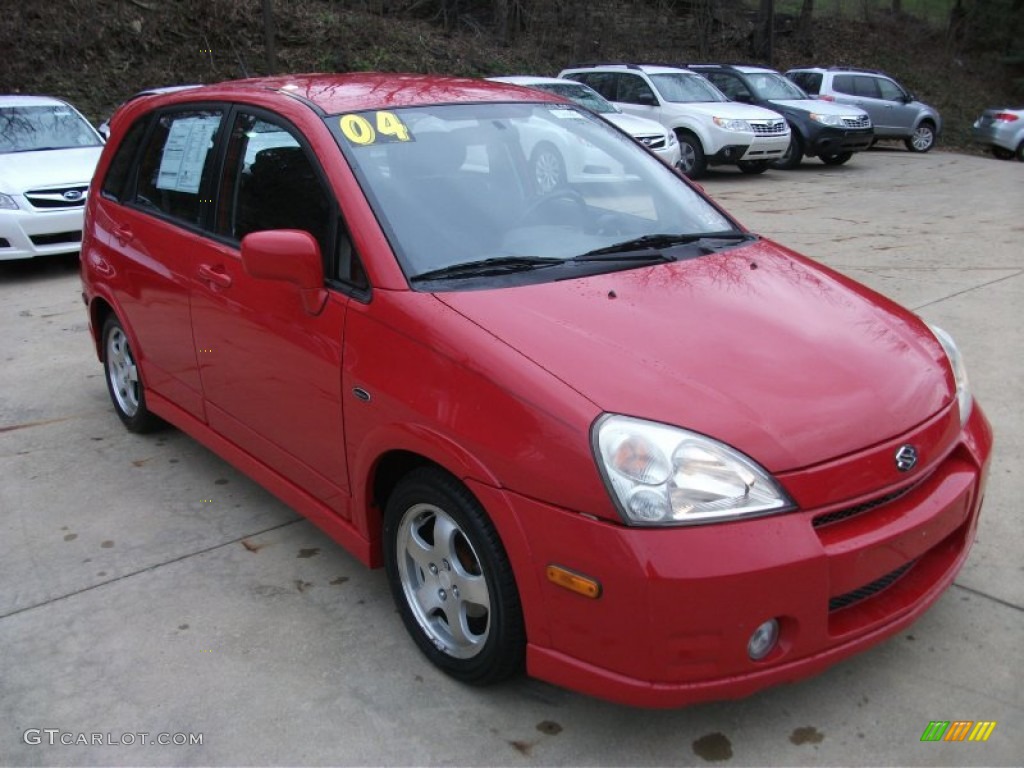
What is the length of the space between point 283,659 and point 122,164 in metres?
2.88

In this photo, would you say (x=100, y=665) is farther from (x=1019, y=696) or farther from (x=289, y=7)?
(x=289, y=7)

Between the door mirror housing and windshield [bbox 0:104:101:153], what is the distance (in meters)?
7.96

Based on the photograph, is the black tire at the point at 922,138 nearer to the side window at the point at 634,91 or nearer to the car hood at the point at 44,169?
the side window at the point at 634,91

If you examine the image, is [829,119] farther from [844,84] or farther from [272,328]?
[272,328]

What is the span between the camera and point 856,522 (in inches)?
94.9

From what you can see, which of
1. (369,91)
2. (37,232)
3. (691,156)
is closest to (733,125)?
(691,156)

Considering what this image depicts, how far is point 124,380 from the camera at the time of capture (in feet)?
16.2

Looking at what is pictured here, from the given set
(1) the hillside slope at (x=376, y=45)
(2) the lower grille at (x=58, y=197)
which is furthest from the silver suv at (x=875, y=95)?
(2) the lower grille at (x=58, y=197)

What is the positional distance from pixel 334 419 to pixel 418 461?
0.39 metres

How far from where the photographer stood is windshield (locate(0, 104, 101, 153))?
31.8ft

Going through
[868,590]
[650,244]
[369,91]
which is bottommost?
[868,590]

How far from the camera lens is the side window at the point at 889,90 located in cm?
1967

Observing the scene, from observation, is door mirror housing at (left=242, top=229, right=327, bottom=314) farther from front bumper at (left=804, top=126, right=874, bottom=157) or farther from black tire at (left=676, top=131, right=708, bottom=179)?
front bumper at (left=804, top=126, right=874, bottom=157)

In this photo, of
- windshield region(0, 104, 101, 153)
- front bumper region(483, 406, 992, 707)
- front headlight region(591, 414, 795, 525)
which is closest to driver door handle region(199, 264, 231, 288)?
front bumper region(483, 406, 992, 707)
